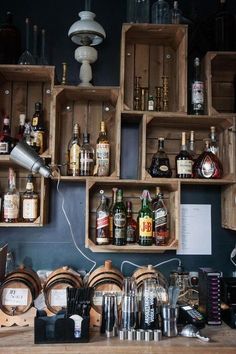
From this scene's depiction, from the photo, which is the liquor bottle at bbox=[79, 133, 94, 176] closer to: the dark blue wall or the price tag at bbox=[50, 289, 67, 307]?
the dark blue wall

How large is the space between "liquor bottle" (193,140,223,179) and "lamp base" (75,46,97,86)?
0.69 metres

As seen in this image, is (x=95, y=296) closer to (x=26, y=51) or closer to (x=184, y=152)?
(x=184, y=152)

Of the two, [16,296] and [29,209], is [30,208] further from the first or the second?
[16,296]

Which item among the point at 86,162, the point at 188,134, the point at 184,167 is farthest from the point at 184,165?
the point at 86,162

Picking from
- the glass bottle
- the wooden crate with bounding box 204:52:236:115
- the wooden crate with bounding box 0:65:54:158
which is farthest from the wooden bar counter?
the glass bottle

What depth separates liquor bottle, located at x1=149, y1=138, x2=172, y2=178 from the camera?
5.91 feet

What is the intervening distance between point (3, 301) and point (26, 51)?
1261 millimetres

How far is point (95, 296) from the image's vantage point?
1.56m

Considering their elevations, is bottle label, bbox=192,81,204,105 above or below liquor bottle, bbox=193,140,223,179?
above

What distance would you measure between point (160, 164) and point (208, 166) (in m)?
0.24

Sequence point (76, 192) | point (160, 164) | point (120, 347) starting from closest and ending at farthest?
point (120, 347), point (160, 164), point (76, 192)

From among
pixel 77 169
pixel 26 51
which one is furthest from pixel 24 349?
pixel 26 51

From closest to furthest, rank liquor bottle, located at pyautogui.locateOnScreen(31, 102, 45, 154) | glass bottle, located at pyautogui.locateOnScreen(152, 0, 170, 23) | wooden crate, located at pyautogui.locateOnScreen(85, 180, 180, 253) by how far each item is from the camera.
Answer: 1. wooden crate, located at pyautogui.locateOnScreen(85, 180, 180, 253)
2. liquor bottle, located at pyautogui.locateOnScreen(31, 102, 45, 154)
3. glass bottle, located at pyautogui.locateOnScreen(152, 0, 170, 23)

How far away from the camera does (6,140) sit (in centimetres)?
180
